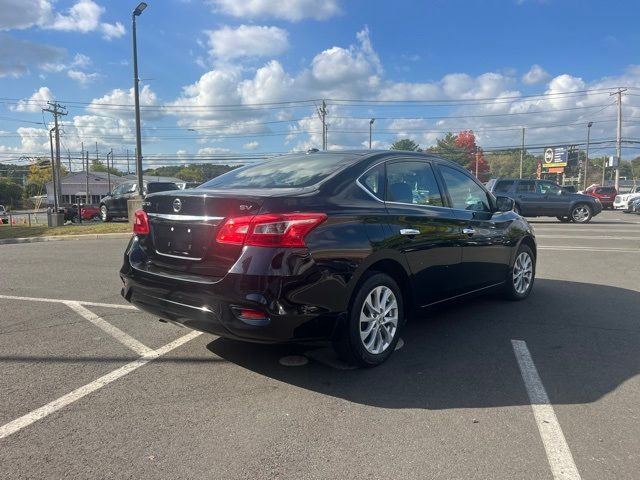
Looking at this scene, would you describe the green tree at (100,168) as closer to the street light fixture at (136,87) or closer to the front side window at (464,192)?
the street light fixture at (136,87)

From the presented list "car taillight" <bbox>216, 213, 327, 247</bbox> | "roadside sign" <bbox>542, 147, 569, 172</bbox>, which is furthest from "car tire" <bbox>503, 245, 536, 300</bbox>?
"roadside sign" <bbox>542, 147, 569, 172</bbox>

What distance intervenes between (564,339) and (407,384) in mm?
1926

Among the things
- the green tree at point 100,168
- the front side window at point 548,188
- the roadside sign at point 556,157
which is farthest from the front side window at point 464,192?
the green tree at point 100,168

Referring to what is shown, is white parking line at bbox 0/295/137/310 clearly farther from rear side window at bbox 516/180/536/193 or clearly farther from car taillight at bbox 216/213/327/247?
rear side window at bbox 516/180/536/193

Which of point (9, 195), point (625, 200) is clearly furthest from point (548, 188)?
point (9, 195)

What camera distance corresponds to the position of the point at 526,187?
2108cm

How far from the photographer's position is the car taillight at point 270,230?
3.25 m

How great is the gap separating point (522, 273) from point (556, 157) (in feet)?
291

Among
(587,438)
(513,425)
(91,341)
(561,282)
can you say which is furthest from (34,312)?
(561,282)

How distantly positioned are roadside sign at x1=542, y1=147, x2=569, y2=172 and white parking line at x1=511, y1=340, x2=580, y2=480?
86432 mm

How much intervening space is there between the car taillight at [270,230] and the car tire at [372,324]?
0.69m

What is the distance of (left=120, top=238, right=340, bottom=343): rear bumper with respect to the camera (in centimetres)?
322

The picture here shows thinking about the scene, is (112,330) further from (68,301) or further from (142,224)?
(68,301)

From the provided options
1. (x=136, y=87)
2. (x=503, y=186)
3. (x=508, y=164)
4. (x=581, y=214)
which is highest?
(x=508, y=164)
